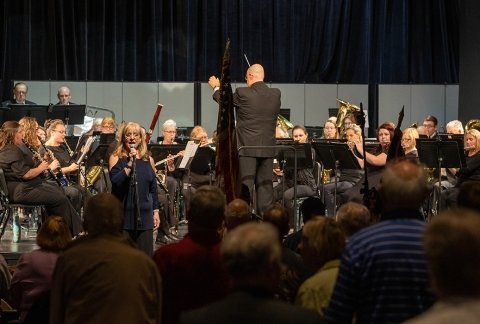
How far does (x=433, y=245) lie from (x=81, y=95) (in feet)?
49.5

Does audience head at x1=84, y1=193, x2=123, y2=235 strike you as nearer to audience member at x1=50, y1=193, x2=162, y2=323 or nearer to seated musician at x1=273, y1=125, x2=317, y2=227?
audience member at x1=50, y1=193, x2=162, y2=323

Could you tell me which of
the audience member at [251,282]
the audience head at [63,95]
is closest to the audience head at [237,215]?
the audience member at [251,282]

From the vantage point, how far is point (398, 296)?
11.8 ft

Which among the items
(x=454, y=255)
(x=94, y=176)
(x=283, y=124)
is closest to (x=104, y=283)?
(x=454, y=255)

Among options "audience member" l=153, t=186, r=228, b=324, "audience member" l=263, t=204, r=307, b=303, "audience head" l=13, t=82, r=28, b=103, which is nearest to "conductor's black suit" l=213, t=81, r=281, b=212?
"audience member" l=263, t=204, r=307, b=303

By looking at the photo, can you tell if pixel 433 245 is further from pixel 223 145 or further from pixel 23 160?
pixel 23 160

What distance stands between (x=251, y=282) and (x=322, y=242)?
113cm

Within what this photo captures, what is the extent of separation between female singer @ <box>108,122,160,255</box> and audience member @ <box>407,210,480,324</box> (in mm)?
5694

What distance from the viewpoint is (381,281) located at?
3.59 meters

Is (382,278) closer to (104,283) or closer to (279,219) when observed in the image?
(104,283)

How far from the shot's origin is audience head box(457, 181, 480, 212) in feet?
14.9

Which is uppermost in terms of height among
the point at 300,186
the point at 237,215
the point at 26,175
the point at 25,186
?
the point at 237,215

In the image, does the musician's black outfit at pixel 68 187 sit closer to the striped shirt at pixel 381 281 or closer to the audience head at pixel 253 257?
the striped shirt at pixel 381 281

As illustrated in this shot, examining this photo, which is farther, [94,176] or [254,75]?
[94,176]
